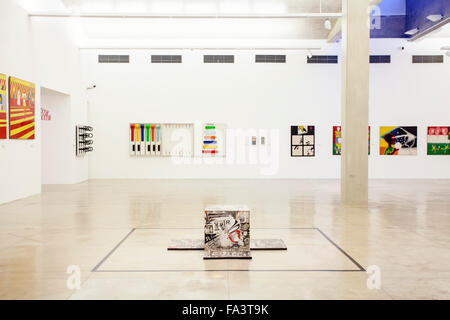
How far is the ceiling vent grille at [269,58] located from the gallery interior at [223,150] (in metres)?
0.05

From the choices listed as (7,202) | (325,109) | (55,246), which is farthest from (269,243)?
(325,109)

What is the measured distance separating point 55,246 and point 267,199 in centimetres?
469

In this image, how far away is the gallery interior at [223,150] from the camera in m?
3.49

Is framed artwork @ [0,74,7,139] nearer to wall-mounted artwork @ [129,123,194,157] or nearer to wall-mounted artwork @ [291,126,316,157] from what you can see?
wall-mounted artwork @ [129,123,194,157]

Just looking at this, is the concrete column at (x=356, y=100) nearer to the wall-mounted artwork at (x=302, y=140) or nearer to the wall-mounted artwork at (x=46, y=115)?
the wall-mounted artwork at (x=302, y=140)

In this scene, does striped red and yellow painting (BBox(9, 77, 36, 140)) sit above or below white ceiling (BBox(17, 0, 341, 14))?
below

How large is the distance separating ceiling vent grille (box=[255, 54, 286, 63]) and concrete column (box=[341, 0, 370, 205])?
5.23m

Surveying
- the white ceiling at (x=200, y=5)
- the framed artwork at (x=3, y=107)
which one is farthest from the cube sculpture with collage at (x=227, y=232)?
the white ceiling at (x=200, y=5)

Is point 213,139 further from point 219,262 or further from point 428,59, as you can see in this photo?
point 219,262

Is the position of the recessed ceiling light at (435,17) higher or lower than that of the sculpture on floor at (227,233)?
higher

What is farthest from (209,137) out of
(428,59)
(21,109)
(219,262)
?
(219,262)

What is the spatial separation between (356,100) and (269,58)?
579 cm

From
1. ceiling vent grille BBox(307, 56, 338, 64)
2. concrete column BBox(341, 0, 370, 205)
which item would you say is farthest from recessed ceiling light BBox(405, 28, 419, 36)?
concrete column BBox(341, 0, 370, 205)

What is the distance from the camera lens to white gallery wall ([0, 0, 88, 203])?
7.57 meters
